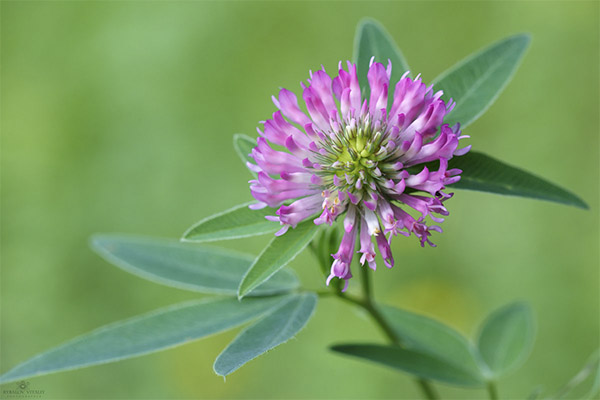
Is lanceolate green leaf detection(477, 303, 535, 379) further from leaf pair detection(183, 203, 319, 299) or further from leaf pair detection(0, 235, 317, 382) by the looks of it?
leaf pair detection(183, 203, 319, 299)

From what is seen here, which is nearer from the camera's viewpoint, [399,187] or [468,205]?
[399,187]

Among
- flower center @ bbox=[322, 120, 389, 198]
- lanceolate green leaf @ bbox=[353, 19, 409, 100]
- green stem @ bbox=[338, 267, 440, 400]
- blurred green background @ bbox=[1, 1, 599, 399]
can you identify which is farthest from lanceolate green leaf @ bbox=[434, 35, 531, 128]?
blurred green background @ bbox=[1, 1, 599, 399]

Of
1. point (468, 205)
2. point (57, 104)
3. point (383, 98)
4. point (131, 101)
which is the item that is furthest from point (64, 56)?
point (383, 98)

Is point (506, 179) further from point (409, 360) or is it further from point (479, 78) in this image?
point (409, 360)

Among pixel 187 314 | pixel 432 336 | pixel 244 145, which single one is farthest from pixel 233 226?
pixel 432 336

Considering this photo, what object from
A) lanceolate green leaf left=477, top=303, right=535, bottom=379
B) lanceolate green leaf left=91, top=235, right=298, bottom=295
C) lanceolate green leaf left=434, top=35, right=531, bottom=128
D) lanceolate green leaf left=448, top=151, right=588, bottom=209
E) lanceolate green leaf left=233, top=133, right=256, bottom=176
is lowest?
lanceolate green leaf left=477, top=303, right=535, bottom=379

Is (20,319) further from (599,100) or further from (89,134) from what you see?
(599,100)
